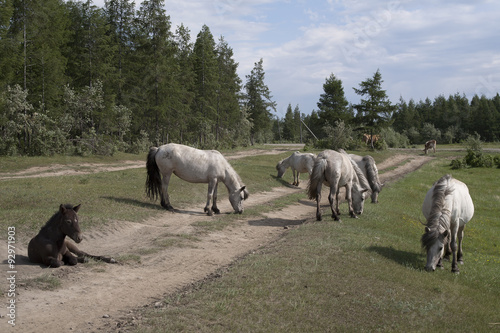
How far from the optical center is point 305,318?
19.9 ft

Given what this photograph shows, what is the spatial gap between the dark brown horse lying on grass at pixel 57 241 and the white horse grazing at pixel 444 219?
757cm

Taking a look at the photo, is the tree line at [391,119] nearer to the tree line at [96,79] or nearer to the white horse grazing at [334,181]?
the tree line at [96,79]

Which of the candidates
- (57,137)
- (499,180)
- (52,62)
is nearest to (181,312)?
(57,137)

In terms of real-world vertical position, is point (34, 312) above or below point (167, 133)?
below

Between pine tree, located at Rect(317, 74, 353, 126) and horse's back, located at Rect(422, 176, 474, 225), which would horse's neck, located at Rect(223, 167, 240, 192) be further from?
pine tree, located at Rect(317, 74, 353, 126)

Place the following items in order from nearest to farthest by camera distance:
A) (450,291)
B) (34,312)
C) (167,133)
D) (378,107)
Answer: (34,312)
(450,291)
(167,133)
(378,107)

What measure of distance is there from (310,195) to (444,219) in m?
5.44

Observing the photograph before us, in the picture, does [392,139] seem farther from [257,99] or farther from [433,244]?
[433,244]

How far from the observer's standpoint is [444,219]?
941cm

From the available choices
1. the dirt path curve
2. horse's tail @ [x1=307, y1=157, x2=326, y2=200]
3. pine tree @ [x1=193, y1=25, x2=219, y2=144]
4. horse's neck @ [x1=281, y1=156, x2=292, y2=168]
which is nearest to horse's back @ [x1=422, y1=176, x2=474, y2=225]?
horse's tail @ [x1=307, y1=157, x2=326, y2=200]

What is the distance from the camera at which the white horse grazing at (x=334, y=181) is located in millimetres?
14133

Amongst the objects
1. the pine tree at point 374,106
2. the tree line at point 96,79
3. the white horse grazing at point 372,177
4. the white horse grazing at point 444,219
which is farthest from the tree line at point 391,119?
the white horse grazing at point 444,219

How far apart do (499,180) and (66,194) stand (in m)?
31.2

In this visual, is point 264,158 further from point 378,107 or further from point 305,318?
point 305,318
